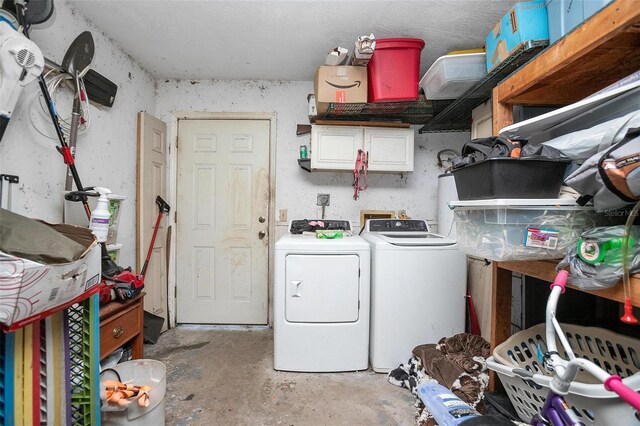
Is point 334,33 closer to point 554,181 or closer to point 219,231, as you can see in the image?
point 554,181

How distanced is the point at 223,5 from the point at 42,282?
1.73m

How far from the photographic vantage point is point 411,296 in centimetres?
181

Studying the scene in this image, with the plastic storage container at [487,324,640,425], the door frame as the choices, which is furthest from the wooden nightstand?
the plastic storage container at [487,324,640,425]

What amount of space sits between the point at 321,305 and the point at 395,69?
1.71m

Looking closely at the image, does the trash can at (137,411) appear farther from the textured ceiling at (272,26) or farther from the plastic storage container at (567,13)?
the plastic storage container at (567,13)

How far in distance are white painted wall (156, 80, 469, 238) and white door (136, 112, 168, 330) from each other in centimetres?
25

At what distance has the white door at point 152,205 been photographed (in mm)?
2295

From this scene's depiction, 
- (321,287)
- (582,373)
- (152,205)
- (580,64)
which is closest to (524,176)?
(580,64)

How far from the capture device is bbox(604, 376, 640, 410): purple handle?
51 centimetres

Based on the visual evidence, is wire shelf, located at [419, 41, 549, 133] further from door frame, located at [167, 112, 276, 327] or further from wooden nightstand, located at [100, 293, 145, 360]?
wooden nightstand, located at [100, 293, 145, 360]

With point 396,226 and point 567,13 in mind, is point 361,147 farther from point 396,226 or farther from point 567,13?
point 567,13

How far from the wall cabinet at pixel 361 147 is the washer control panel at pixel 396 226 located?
1.56 ft

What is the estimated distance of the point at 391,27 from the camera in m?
1.85

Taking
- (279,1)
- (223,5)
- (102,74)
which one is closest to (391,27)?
(279,1)
